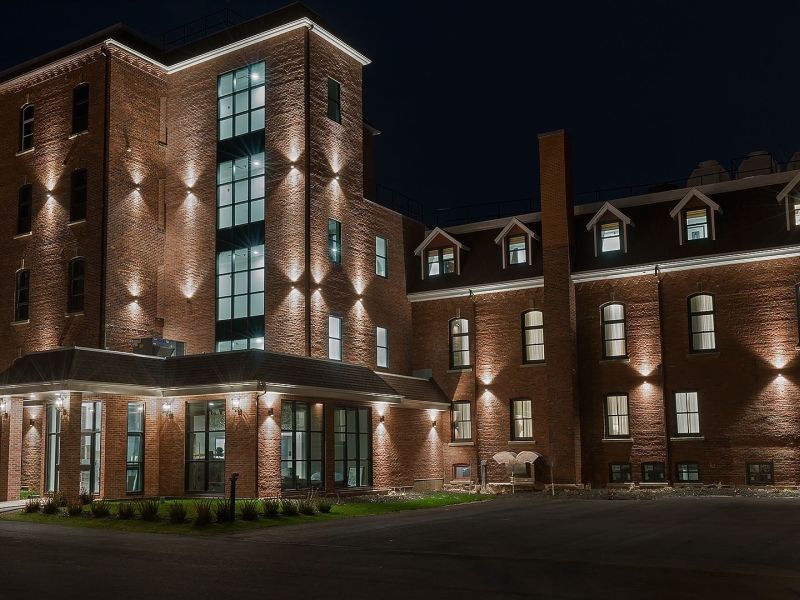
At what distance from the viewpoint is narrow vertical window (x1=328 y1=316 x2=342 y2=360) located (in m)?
30.5

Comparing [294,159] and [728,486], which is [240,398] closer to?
[294,159]

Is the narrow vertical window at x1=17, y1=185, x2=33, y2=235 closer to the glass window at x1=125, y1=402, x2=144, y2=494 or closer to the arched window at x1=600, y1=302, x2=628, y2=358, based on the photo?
the glass window at x1=125, y1=402, x2=144, y2=494

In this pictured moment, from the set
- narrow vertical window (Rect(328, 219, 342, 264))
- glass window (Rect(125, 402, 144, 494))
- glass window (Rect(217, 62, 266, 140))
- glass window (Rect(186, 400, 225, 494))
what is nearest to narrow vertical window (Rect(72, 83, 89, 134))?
glass window (Rect(217, 62, 266, 140))

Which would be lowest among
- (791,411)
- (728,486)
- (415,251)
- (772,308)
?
(728,486)

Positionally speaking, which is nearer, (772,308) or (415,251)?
(772,308)

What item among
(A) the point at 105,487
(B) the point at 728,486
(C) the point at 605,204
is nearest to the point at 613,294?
(C) the point at 605,204

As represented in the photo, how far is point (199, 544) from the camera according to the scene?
52.8 ft

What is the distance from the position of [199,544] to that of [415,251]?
22.1 metres

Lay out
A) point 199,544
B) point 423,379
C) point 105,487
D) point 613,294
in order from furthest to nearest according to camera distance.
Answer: point 423,379 → point 613,294 → point 105,487 → point 199,544

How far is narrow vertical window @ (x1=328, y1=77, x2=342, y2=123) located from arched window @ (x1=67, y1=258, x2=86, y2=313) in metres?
10.1

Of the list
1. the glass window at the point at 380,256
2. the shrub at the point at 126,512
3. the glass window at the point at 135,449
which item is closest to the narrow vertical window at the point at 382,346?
the glass window at the point at 380,256

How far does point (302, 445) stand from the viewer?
2666 centimetres

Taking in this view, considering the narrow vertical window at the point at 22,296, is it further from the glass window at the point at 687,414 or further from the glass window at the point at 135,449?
the glass window at the point at 687,414

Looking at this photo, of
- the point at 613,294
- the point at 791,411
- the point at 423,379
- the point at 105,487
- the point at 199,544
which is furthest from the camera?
the point at 423,379
